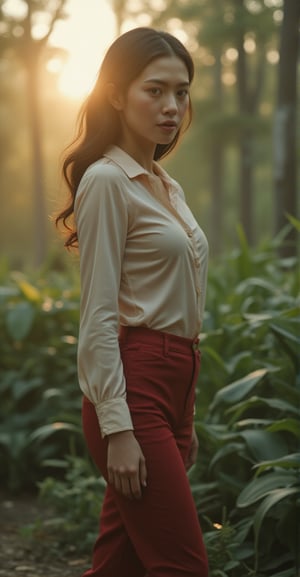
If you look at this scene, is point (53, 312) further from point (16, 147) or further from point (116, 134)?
point (16, 147)

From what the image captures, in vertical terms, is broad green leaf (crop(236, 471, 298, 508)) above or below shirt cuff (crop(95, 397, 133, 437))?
below

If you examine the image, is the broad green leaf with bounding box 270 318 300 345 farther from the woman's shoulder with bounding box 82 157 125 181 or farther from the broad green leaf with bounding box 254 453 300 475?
the woman's shoulder with bounding box 82 157 125 181

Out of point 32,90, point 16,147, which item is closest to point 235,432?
point 32,90

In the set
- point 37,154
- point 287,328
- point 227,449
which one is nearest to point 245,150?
point 37,154

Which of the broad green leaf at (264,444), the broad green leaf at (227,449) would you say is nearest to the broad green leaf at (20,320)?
the broad green leaf at (227,449)

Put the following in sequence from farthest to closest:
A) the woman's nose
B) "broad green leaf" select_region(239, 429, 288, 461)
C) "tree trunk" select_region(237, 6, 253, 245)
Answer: "tree trunk" select_region(237, 6, 253, 245) → "broad green leaf" select_region(239, 429, 288, 461) → the woman's nose

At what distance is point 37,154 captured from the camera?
1986 cm

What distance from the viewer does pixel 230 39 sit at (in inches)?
830

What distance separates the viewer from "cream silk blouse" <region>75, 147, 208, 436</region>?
2.22 m

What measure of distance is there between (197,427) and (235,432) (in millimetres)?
154

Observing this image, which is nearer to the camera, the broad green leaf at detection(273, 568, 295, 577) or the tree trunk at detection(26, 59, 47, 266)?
the broad green leaf at detection(273, 568, 295, 577)

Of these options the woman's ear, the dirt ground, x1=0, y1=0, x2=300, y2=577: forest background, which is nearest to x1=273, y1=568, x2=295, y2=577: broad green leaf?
x1=0, y1=0, x2=300, y2=577: forest background

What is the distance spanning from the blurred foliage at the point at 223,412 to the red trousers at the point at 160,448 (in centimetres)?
64

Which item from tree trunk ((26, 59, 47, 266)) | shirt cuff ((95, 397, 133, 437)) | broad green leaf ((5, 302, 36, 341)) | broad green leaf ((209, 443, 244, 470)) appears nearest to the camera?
shirt cuff ((95, 397, 133, 437))
